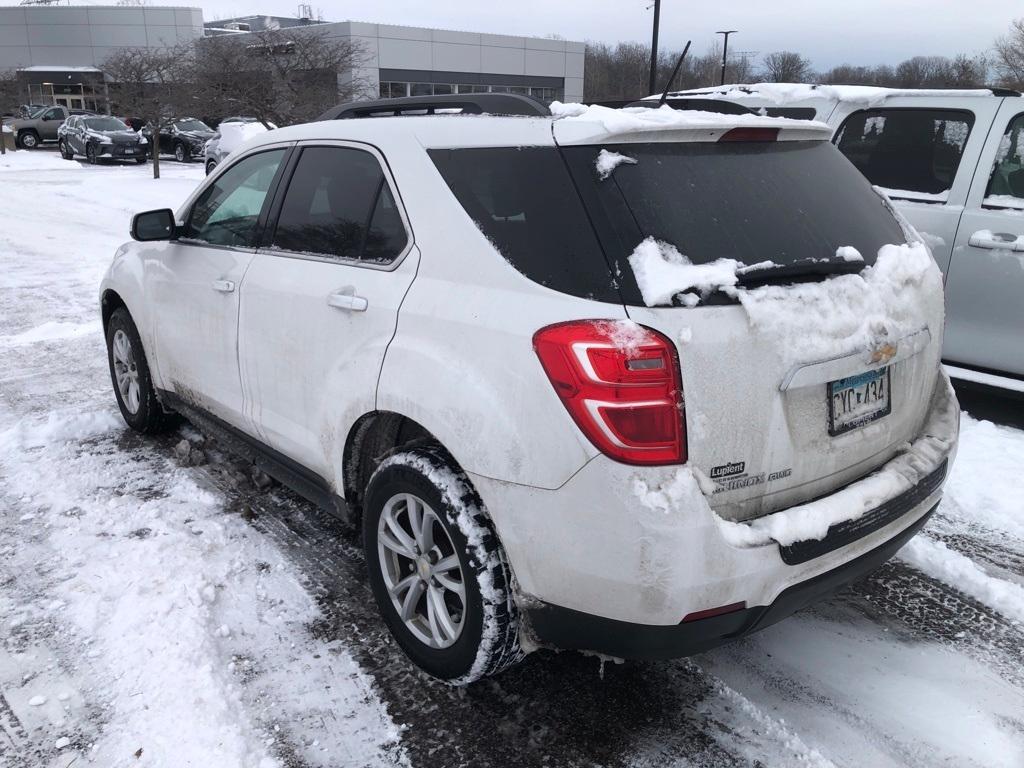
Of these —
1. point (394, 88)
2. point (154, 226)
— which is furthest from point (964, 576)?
point (394, 88)

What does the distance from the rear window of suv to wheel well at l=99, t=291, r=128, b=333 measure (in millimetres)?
3008

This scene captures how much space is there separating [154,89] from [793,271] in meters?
26.8

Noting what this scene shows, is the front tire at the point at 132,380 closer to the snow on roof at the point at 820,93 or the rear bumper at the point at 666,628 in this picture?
the rear bumper at the point at 666,628

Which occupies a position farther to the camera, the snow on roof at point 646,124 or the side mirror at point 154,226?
the side mirror at point 154,226

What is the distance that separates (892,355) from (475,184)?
1.40m

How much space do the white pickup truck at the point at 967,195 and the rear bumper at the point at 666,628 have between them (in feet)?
11.0

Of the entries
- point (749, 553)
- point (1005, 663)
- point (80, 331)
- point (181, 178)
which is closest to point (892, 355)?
point (749, 553)

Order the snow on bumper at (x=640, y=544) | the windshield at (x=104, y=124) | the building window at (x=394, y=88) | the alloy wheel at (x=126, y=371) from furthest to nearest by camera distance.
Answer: the building window at (x=394, y=88) < the windshield at (x=104, y=124) < the alloy wheel at (x=126, y=371) < the snow on bumper at (x=640, y=544)

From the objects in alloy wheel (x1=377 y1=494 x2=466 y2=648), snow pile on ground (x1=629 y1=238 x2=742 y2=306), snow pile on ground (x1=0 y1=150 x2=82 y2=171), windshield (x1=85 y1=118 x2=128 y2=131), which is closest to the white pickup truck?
snow pile on ground (x1=629 y1=238 x2=742 y2=306)

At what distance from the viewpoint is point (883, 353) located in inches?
101

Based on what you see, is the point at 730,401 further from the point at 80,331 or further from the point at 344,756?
the point at 80,331

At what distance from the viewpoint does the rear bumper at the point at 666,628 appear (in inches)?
89.5

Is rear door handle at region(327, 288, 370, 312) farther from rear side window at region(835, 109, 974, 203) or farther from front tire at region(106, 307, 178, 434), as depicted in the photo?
rear side window at region(835, 109, 974, 203)

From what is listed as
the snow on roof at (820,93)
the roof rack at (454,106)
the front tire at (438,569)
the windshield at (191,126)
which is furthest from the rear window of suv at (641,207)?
the windshield at (191,126)
